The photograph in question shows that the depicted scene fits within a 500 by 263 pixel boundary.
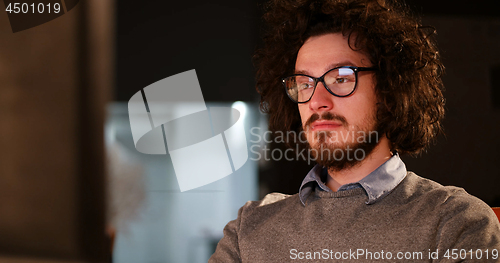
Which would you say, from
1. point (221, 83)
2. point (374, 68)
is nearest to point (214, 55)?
point (221, 83)

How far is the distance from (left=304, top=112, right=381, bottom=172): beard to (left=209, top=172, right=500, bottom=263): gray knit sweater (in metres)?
0.11

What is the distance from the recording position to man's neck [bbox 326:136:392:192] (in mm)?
1364

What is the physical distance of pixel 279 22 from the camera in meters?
1.68

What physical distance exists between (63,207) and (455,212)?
1.49m

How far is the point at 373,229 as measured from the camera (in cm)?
120

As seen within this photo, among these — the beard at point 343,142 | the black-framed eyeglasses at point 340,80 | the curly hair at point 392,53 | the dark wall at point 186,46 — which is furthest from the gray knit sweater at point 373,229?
the dark wall at point 186,46

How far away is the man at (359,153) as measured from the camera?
3.82ft

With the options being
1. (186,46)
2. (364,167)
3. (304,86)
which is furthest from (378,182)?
(186,46)

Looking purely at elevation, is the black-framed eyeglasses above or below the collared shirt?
above

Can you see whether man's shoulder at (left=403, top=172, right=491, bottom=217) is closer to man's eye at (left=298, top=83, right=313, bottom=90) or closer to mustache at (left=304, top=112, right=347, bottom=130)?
mustache at (left=304, top=112, right=347, bottom=130)

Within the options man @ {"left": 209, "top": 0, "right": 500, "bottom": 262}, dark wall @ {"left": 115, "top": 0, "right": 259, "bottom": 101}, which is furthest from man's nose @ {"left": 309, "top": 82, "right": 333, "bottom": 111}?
dark wall @ {"left": 115, "top": 0, "right": 259, "bottom": 101}

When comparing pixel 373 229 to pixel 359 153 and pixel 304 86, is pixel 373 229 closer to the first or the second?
pixel 359 153

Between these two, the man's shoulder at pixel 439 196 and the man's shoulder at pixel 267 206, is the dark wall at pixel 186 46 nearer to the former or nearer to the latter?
the man's shoulder at pixel 267 206

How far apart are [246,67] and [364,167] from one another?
73 centimetres
